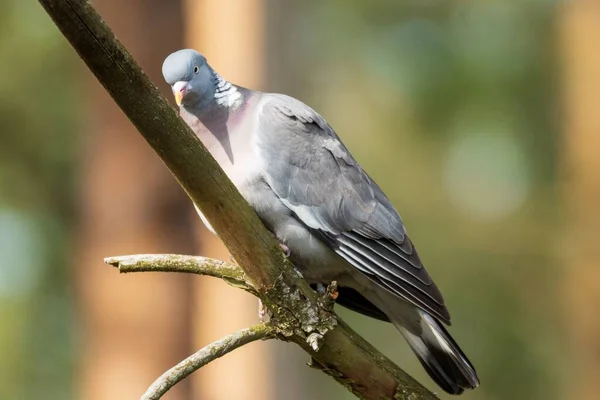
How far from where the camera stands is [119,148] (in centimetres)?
528

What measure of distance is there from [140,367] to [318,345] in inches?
119

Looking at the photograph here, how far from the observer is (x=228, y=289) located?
A: 16.2 feet

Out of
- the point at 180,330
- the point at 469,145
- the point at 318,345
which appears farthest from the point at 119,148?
the point at 469,145

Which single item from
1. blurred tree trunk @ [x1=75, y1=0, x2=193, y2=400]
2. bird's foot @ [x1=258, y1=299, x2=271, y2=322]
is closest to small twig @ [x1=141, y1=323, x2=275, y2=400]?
bird's foot @ [x1=258, y1=299, x2=271, y2=322]

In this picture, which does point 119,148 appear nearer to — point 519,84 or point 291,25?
point 291,25

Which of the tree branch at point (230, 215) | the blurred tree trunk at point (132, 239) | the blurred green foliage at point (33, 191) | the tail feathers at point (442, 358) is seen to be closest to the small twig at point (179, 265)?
the tree branch at point (230, 215)

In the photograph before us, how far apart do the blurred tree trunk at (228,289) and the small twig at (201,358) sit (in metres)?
2.59

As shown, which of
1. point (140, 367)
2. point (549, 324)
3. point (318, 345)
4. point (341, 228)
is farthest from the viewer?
point (549, 324)

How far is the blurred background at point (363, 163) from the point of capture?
5.09 metres

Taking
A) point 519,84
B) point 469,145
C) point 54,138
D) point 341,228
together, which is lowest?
point 341,228

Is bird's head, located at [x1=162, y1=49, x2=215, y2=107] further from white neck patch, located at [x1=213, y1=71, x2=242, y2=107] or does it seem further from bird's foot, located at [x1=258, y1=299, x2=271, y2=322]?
bird's foot, located at [x1=258, y1=299, x2=271, y2=322]

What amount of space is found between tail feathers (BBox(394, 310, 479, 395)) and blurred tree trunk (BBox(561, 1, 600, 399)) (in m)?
2.65

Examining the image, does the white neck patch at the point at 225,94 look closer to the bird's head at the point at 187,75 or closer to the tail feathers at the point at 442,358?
the bird's head at the point at 187,75

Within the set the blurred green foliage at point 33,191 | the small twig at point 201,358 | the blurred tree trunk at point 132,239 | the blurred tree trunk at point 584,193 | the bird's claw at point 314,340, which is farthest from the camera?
the blurred green foliage at point 33,191
